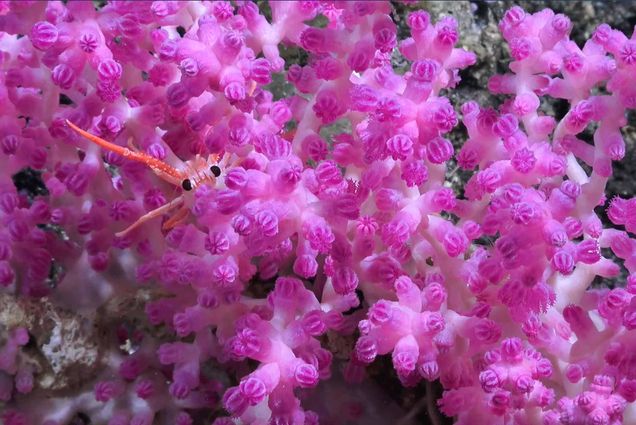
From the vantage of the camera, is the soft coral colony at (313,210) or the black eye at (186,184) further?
the black eye at (186,184)

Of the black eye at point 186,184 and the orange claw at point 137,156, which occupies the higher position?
the orange claw at point 137,156

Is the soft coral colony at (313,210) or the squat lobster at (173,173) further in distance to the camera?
the squat lobster at (173,173)

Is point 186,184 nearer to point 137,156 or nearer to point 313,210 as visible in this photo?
point 137,156

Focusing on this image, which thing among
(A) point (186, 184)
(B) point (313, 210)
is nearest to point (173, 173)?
(A) point (186, 184)

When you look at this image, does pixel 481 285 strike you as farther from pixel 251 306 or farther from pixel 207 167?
pixel 207 167

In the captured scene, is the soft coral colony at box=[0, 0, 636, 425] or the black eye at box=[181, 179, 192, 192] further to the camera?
the black eye at box=[181, 179, 192, 192]

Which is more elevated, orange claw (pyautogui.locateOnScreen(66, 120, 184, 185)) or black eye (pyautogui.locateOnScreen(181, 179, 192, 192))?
orange claw (pyautogui.locateOnScreen(66, 120, 184, 185))

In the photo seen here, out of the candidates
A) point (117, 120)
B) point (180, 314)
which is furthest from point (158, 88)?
point (180, 314)

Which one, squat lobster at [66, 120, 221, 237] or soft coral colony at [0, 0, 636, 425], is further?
squat lobster at [66, 120, 221, 237]
